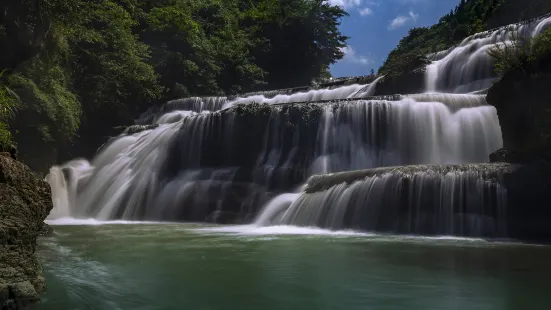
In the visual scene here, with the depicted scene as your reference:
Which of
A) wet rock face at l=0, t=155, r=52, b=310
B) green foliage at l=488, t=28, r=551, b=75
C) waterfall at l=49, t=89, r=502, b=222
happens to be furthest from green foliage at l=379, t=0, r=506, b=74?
wet rock face at l=0, t=155, r=52, b=310

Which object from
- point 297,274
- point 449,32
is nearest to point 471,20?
point 449,32

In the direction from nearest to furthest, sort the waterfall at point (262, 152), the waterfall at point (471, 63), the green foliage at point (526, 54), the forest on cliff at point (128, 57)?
the green foliage at point (526, 54)
the forest on cliff at point (128, 57)
the waterfall at point (262, 152)
the waterfall at point (471, 63)

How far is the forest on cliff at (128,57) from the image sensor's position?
38.5 ft

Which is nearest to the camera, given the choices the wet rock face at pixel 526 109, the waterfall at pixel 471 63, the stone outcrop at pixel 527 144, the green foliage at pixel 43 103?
the stone outcrop at pixel 527 144

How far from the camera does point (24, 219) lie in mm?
4383

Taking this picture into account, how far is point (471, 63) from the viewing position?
58.3 feet

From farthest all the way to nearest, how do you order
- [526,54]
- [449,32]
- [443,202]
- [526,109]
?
1. [449,32]
2. [526,54]
3. [526,109]
4. [443,202]

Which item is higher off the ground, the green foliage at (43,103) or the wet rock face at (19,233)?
the green foliage at (43,103)

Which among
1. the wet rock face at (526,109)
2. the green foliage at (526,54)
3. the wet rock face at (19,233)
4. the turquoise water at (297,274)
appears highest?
the green foliage at (526,54)

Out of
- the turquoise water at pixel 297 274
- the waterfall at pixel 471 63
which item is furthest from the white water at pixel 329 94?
the turquoise water at pixel 297 274

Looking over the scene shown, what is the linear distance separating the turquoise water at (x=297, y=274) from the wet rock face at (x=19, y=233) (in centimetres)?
21

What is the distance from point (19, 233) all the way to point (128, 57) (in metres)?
17.8

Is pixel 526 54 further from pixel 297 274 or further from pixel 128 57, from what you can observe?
pixel 128 57

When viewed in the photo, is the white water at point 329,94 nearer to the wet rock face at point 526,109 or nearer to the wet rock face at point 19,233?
the wet rock face at point 526,109
